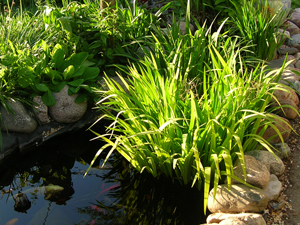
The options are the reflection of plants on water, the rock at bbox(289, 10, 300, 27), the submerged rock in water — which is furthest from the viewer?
the rock at bbox(289, 10, 300, 27)

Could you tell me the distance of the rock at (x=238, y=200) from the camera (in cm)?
194

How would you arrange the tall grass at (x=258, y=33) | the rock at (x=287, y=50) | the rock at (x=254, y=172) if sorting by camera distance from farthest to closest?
the rock at (x=287, y=50) → the tall grass at (x=258, y=33) → the rock at (x=254, y=172)

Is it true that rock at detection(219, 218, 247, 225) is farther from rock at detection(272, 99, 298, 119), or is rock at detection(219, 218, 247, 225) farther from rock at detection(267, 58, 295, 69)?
rock at detection(267, 58, 295, 69)

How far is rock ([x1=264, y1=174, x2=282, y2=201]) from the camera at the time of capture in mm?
2092

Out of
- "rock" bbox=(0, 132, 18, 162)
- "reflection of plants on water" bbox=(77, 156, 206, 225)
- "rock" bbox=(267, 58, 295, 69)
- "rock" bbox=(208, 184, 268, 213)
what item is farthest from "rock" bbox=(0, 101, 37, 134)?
"rock" bbox=(267, 58, 295, 69)

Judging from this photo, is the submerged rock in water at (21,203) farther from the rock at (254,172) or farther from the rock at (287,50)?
the rock at (287,50)

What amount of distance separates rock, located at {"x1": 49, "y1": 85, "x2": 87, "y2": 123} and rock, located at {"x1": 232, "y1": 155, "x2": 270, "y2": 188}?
1673mm

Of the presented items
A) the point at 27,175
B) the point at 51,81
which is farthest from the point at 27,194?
the point at 51,81

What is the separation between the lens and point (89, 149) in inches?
122

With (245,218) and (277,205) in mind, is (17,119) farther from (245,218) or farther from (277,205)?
(277,205)

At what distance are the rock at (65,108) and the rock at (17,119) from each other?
0.25 meters

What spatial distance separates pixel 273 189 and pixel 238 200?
0.33 metres

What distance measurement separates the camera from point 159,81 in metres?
2.23

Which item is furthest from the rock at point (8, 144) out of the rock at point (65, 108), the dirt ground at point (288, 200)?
the dirt ground at point (288, 200)
